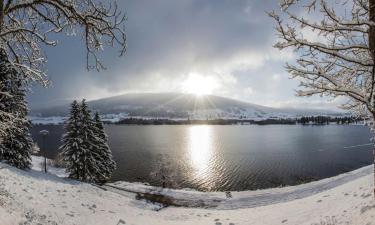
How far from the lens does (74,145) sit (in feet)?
127

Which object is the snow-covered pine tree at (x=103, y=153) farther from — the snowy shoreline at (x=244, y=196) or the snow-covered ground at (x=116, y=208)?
the snow-covered ground at (x=116, y=208)

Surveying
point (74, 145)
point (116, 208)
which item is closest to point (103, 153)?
point (74, 145)

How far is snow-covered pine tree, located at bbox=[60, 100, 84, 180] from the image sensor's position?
39.0 meters

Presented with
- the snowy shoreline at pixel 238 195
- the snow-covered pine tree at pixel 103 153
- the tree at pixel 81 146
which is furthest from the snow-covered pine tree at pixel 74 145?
the snowy shoreline at pixel 238 195

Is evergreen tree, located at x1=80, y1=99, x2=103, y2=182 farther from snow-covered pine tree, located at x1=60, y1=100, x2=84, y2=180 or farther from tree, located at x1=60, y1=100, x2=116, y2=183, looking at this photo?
snow-covered pine tree, located at x1=60, y1=100, x2=84, y2=180

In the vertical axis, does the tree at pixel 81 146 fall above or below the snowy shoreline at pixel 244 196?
above

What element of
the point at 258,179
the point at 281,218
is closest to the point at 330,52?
the point at 281,218

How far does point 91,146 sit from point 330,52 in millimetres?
37336

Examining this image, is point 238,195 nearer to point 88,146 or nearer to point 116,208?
point 116,208

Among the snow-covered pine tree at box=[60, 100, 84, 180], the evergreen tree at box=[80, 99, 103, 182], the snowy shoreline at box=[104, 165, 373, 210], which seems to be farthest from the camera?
the evergreen tree at box=[80, 99, 103, 182]

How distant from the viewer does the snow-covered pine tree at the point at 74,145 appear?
39031 mm

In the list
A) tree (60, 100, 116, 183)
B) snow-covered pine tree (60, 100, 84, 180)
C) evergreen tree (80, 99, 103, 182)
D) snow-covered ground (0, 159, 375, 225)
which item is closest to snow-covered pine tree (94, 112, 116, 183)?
Result: tree (60, 100, 116, 183)

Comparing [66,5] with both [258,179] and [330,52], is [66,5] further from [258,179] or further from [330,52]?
[258,179]

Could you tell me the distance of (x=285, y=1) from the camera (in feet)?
22.6
